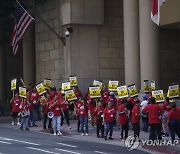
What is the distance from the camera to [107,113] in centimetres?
2264

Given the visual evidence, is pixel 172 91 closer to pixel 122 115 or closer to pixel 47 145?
pixel 122 115

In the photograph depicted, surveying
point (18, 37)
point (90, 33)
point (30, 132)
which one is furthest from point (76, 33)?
point (30, 132)

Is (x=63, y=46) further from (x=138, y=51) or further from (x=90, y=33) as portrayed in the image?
(x=138, y=51)

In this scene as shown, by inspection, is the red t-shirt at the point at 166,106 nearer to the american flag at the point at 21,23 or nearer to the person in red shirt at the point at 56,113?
the person in red shirt at the point at 56,113

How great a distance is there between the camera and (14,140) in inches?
833

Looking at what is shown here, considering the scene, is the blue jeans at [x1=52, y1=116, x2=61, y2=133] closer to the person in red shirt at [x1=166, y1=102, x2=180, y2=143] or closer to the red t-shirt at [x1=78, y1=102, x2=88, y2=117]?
the red t-shirt at [x1=78, y1=102, x2=88, y2=117]

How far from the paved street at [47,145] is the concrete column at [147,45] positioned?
7.10m

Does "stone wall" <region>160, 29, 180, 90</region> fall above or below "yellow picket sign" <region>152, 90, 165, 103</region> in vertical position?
above

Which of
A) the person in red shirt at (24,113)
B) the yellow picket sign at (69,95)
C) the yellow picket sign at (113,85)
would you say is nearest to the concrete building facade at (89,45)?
the yellow picket sign at (113,85)

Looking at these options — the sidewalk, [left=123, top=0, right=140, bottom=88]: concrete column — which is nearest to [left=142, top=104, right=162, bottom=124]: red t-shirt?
the sidewalk

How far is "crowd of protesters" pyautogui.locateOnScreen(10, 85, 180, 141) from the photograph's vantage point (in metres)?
20.4

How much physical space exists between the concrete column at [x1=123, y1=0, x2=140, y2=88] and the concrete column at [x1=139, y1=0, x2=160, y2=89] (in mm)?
905

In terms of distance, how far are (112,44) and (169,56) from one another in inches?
135

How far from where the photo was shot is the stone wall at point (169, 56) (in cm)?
3431
